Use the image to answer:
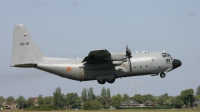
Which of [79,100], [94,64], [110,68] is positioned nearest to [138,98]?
[79,100]

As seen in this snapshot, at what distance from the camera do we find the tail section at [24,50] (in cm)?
4069

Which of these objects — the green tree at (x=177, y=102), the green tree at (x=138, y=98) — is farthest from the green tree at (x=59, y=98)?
the green tree at (x=138, y=98)

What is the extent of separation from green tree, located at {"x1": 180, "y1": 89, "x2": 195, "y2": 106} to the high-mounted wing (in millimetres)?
60596

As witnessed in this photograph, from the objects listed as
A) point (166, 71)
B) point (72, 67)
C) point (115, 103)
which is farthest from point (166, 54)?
point (115, 103)

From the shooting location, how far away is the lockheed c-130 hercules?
130 feet

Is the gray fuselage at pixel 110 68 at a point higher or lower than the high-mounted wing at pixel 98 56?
lower

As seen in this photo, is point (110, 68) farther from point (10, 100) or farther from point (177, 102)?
point (10, 100)

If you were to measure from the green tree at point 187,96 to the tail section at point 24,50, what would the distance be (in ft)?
199

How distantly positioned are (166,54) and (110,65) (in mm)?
5083

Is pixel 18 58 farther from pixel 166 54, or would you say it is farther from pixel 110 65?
pixel 166 54

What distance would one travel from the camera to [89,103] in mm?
66062

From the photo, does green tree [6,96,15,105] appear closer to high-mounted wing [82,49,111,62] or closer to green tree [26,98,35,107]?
green tree [26,98,35,107]

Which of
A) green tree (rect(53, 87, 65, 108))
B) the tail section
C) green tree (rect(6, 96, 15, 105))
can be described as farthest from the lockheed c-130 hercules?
green tree (rect(6, 96, 15, 105))

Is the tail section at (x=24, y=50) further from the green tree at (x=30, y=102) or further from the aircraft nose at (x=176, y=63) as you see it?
the green tree at (x=30, y=102)
